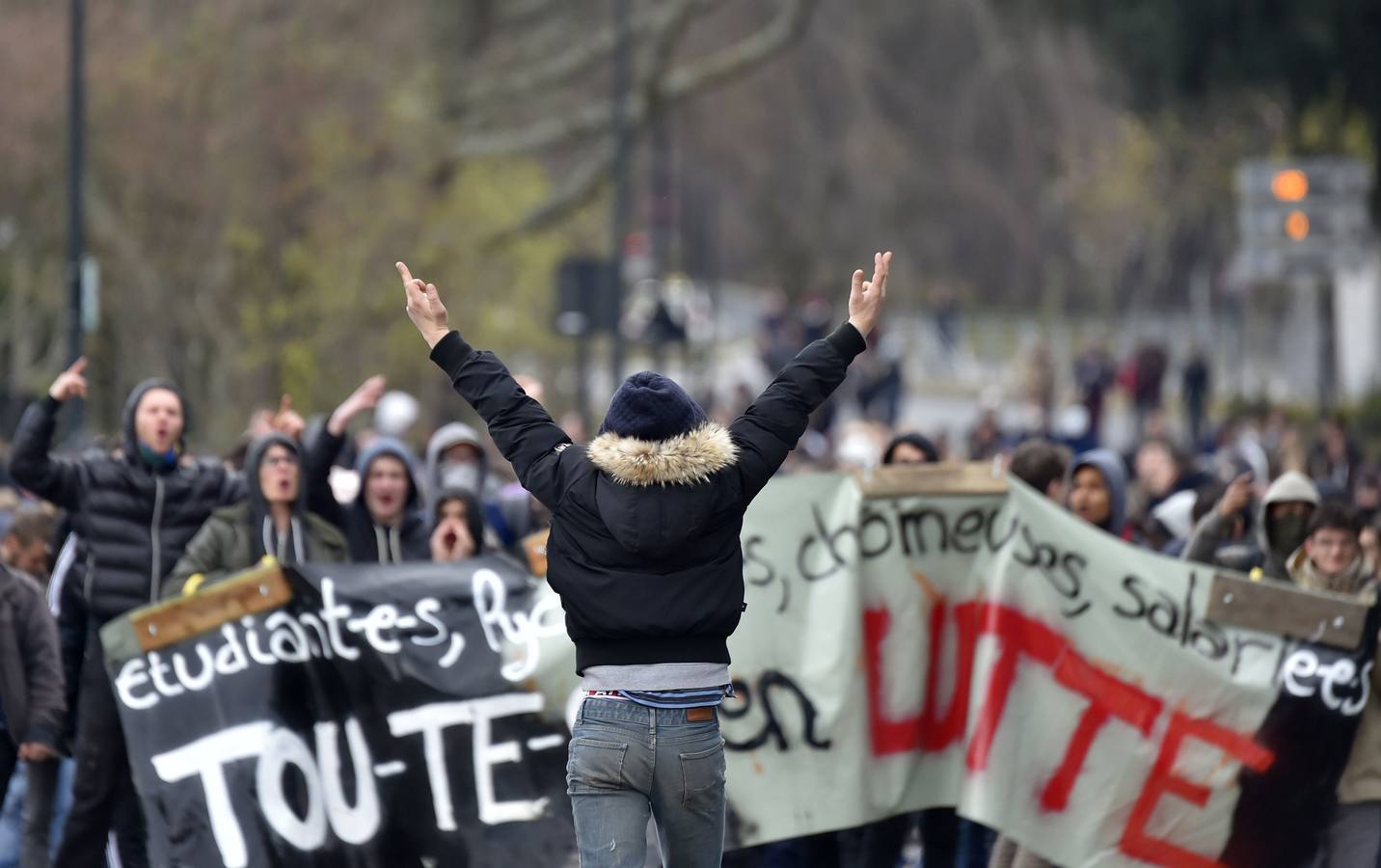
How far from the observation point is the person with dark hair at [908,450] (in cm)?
838

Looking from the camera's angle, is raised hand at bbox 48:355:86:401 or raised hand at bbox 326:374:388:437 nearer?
raised hand at bbox 48:355:86:401

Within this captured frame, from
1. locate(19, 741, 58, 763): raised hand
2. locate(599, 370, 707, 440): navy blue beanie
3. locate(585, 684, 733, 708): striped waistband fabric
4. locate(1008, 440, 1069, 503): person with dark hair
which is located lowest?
locate(19, 741, 58, 763): raised hand

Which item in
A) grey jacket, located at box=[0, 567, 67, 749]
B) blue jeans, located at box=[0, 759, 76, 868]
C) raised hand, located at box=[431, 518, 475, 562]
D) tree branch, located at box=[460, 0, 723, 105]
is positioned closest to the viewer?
grey jacket, located at box=[0, 567, 67, 749]

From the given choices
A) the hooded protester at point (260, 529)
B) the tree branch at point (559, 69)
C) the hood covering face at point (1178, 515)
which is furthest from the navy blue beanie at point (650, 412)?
the tree branch at point (559, 69)

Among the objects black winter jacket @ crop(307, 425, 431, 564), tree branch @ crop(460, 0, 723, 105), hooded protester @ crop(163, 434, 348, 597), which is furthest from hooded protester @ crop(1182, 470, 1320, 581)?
tree branch @ crop(460, 0, 723, 105)

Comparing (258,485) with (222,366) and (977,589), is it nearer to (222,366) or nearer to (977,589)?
(977,589)

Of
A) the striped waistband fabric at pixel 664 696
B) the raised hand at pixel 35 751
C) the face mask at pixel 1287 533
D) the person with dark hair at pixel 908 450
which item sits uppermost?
the person with dark hair at pixel 908 450

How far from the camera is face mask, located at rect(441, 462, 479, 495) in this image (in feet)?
31.6

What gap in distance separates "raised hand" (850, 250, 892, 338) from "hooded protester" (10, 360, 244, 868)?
9.57 feet

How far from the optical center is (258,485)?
7.82 meters

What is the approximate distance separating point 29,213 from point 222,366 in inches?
113

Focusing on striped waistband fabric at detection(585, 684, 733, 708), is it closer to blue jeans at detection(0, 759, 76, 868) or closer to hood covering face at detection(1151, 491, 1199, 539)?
blue jeans at detection(0, 759, 76, 868)

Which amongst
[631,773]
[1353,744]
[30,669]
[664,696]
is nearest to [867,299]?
[664,696]

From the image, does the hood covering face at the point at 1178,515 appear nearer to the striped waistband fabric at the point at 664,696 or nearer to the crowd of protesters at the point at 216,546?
the crowd of protesters at the point at 216,546
